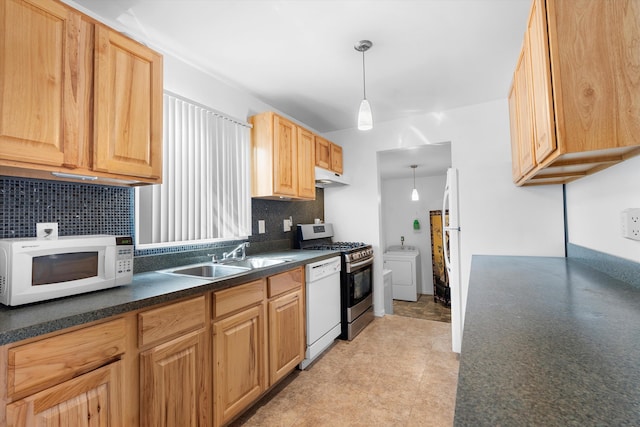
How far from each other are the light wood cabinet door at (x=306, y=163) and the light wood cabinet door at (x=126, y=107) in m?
1.49

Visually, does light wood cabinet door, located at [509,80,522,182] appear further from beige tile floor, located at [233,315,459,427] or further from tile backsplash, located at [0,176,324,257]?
tile backsplash, located at [0,176,324,257]

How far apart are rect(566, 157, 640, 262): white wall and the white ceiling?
41.6 inches

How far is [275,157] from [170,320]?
165cm

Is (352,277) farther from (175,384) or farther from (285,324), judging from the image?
(175,384)

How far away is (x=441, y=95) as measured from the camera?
288 cm

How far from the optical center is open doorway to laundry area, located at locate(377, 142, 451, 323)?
4895 mm

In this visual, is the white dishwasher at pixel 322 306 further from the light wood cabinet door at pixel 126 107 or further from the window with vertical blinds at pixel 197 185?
the light wood cabinet door at pixel 126 107

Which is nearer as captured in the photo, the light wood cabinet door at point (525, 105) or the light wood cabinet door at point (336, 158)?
the light wood cabinet door at point (525, 105)

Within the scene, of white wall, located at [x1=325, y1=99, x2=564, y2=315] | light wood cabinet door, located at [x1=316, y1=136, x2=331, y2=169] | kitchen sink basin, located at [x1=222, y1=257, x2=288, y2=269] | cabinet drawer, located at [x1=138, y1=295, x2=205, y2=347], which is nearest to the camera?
cabinet drawer, located at [x1=138, y1=295, x2=205, y2=347]

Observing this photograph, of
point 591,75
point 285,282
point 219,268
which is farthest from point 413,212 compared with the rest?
point 591,75

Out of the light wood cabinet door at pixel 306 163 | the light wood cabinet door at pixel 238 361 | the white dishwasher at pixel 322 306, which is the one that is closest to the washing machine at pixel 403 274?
the white dishwasher at pixel 322 306

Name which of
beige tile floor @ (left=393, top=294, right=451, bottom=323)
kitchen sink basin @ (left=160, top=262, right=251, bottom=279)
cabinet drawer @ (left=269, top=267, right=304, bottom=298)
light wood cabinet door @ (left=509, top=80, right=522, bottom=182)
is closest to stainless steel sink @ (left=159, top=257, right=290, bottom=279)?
kitchen sink basin @ (left=160, top=262, right=251, bottom=279)

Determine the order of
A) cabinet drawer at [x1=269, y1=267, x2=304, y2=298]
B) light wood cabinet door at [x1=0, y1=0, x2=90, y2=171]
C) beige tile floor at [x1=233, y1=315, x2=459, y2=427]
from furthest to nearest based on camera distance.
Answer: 1. cabinet drawer at [x1=269, y1=267, x2=304, y2=298]
2. beige tile floor at [x1=233, y1=315, x2=459, y2=427]
3. light wood cabinet door at [x1=0, y1=0, x2=90, y2=171]

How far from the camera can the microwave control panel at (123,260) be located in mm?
1429
